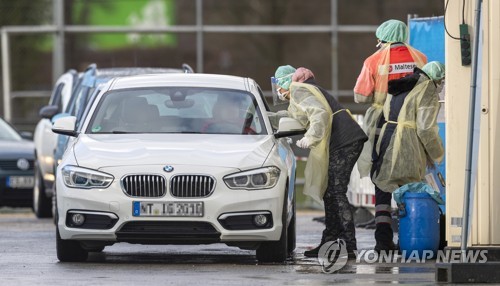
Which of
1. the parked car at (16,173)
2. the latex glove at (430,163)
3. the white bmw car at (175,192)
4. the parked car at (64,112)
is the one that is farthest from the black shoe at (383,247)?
the parked car at (16,173)

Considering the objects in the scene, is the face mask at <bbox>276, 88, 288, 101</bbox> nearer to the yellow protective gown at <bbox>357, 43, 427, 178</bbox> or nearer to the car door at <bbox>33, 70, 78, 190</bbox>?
the yellow protective gown at <bbox>357, 43, 427, 178</bbox>

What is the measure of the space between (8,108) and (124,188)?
16.2 m

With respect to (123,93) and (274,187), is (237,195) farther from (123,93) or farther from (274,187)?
(123,93)

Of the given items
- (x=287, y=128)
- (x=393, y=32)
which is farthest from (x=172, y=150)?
(x=393, y=32)

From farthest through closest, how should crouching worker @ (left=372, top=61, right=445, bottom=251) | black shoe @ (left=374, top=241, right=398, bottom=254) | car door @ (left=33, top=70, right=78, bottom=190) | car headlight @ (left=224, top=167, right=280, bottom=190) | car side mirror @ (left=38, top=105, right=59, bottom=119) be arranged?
car door @ (left=33, top=70, right=78, bottom=190)
car side mirror @ (left=38, top=105, right=59, bottom=119)
black shoe @ (left=374, top=241, right=398, bottom=254)
crouching worker @ (left=372, top=61, right=445, bottom=251)
car headlight @ (left=224, top=167, right=280, bottom=190)

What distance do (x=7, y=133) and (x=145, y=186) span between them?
1024 centimetres

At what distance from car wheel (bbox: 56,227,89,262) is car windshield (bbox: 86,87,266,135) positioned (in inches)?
44.6

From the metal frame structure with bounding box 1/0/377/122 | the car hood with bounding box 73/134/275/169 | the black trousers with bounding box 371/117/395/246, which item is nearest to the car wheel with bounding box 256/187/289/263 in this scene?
the car hood with bounding box 73/134/275/169

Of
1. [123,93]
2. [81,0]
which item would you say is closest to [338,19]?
[81,0]

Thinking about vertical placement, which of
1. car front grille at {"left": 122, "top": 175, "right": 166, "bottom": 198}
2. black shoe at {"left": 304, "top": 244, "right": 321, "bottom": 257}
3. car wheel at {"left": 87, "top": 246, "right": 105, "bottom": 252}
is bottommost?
black shoe at {"left": 304, "top": 244, "right": 321, "bottom": 257}

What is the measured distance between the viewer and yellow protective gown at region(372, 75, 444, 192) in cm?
1421

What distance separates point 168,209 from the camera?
42.4 ft

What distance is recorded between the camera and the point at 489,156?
12.3 m

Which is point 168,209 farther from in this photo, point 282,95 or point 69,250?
point 282,95
